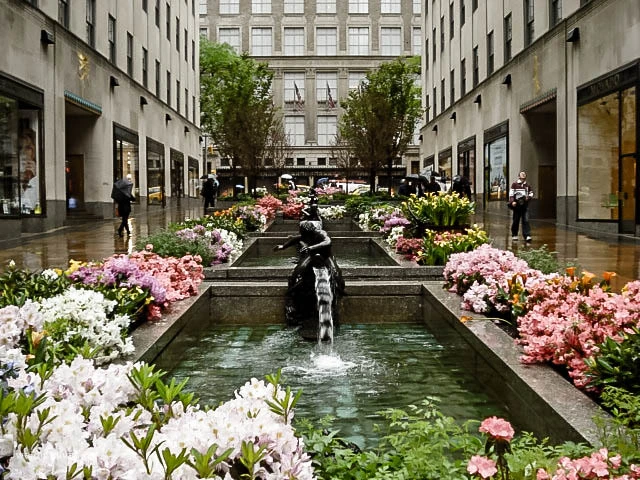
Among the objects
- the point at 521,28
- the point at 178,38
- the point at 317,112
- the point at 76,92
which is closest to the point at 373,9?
the point at 317,112

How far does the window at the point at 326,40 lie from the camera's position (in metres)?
79.1

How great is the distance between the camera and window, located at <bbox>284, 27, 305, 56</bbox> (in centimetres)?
7888

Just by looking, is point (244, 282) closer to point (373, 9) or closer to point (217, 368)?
point (217, 368)

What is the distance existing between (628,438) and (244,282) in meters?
6.41

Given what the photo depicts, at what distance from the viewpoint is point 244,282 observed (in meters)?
9.26

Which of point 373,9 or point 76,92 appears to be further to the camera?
point 373,9

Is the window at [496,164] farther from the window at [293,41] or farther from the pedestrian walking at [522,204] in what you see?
the window at [293,41]

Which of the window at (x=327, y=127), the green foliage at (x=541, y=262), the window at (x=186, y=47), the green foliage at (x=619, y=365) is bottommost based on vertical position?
the green foliage at (x=619, y=365)

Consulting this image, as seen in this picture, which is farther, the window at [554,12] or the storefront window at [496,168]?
the storefront window at [496,168]

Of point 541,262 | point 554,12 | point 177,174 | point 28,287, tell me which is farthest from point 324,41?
point 28,287

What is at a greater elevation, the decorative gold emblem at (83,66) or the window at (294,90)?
the window at (294,90)

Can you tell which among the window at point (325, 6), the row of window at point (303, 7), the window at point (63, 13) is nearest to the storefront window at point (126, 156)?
the window at point (63, 13)

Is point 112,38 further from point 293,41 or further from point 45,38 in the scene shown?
point 293,41

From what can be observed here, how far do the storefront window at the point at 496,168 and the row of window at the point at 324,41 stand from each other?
44.5 m
